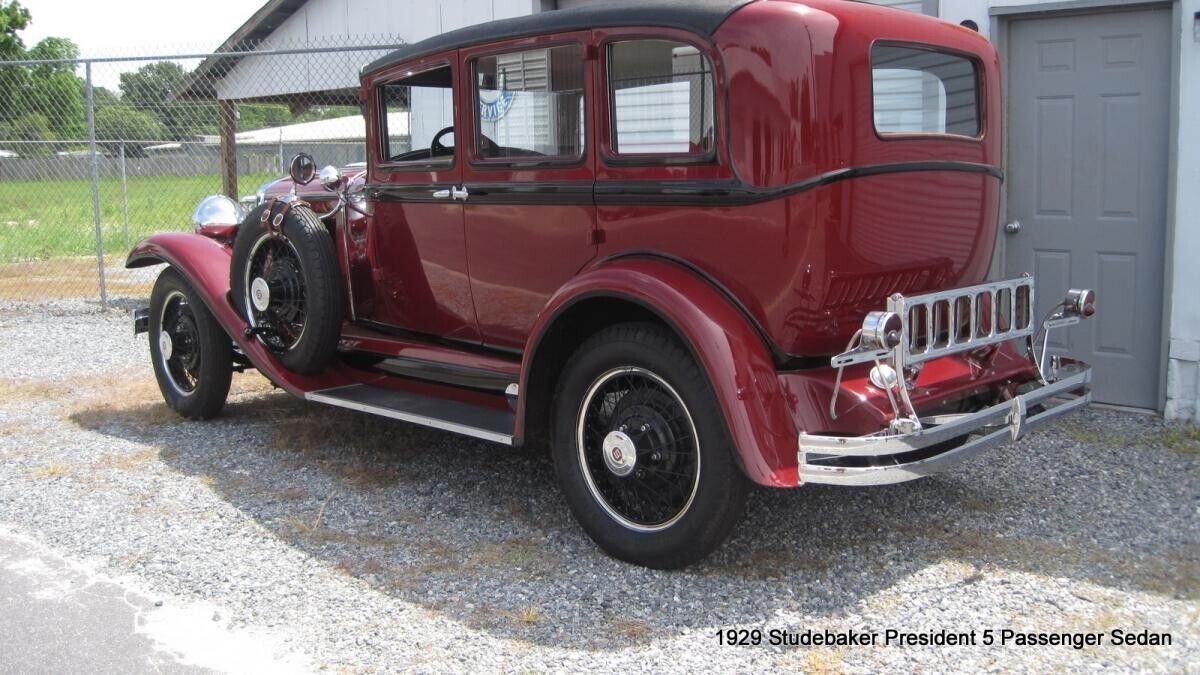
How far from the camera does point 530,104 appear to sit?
14.9 ft

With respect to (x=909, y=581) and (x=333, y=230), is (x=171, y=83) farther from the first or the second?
(x=909, y=581)

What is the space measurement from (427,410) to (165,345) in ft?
7.72

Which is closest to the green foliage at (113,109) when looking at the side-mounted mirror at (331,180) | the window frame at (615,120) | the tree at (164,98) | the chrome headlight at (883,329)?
the tree at (164,98)

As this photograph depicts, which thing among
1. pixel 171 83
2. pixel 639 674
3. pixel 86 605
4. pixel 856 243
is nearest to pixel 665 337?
pixel 856 243

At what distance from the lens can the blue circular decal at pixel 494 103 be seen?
15.3 feet

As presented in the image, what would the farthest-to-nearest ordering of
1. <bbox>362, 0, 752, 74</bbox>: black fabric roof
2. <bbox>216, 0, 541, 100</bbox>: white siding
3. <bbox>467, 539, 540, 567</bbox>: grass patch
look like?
<bbox>216, 0, 541, 100</bbox>: white siding
<bbox>467, 539, 540, 567</bbox>: grass patch
<bbox>362, 0, 752, 74</bbox>: black fabric roof

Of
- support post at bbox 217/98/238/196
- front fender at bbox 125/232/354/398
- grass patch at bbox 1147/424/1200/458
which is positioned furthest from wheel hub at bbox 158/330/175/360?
grass patch at bbox 1147/424/1200/458

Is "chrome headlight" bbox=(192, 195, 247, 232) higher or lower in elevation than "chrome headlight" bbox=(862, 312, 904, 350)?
higher

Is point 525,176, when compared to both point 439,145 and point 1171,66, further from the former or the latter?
point 1171,66

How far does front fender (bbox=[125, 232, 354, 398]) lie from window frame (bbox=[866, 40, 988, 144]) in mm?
2964

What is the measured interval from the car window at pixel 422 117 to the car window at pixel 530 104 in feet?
0.76

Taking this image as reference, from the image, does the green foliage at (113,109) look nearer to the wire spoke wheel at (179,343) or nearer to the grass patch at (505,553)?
the wire spoke wheel at (179,343)

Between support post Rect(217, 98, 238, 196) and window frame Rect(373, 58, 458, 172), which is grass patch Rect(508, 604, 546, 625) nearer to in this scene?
window frame Rect(373, 58, 458, 172)

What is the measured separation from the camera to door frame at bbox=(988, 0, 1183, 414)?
562 cm
